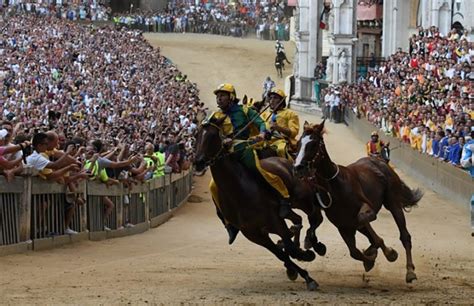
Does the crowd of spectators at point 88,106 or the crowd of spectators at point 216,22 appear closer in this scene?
the crowd of spectators at point 88,106

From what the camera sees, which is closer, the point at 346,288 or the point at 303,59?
the point at 346,288

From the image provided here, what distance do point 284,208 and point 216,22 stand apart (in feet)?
205

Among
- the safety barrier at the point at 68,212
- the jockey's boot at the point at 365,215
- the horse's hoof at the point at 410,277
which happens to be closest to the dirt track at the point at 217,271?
the horse's hoof at the point at 410,277

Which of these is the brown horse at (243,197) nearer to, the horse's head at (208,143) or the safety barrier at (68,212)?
the horse's head at (208,143)

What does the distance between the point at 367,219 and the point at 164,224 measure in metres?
9.58

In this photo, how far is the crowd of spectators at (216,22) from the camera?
75.6 m

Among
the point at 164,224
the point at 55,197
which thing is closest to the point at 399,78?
the point at 164,224

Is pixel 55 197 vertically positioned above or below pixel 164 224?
above

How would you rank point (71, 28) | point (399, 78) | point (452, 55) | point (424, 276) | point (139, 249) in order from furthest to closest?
1. point (71, 28)
2. point (399, 78)
3. point (452, 55)
4. point (139, 249)
5. point (424, 276)

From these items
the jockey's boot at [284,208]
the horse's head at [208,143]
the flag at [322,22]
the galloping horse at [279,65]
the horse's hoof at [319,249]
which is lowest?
the galloping horse at [279,65]

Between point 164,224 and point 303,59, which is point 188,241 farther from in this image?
point 303,59

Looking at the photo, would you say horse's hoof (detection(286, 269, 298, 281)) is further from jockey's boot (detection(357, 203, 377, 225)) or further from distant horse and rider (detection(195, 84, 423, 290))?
jockey's boot (detection(357, 203, 377, 225))

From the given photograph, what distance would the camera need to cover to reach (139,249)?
18516 mm

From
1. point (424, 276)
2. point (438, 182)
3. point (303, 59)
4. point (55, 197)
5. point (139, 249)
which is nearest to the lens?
point (424, 276)
